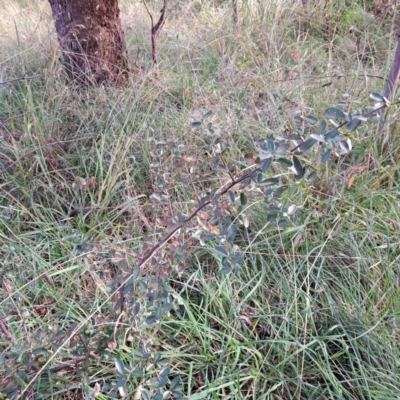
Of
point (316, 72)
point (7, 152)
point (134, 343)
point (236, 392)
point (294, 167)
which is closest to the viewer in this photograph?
point (294, 167)

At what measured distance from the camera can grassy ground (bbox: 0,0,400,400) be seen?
3.85ft

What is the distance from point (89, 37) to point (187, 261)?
179 centimetres

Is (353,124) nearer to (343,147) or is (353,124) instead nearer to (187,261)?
(343,147)

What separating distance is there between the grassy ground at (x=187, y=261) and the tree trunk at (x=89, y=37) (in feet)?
0.51

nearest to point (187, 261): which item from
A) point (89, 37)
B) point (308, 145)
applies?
point (308, 145)

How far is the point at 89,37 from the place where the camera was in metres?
2.58

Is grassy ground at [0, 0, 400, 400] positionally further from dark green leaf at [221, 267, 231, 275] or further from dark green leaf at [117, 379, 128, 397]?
dark green leaf at [221, 267, 231, 275]

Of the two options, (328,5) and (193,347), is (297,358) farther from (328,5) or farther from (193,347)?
(328,5)

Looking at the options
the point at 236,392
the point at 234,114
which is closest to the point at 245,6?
the point at 234,114

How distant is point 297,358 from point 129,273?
599 mm

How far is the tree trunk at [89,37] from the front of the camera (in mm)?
2535

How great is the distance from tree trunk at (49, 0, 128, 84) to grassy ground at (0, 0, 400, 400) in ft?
0.51

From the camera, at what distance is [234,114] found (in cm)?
219

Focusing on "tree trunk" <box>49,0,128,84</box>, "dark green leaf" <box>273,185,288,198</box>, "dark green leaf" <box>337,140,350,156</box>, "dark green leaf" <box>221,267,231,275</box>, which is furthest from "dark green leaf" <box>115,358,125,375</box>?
"tree trunk" <box>49,0,128,84</box>
